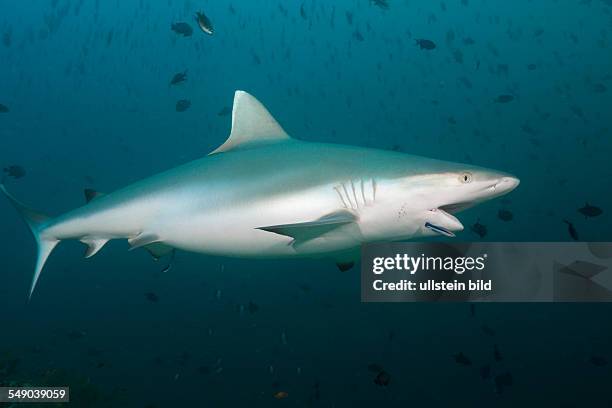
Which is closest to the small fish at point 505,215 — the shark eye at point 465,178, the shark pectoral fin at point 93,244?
the shark eye at point 465,178

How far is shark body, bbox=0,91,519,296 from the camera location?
2812 millimetres

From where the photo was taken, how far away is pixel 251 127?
404 cm

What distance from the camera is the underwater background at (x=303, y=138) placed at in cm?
2130

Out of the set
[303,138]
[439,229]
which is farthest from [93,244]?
[303,138]

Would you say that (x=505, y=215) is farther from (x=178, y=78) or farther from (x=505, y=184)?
(x=178, y=78)

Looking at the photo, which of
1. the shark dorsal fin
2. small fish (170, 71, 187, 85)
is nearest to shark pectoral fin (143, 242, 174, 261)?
the shark dorsal fin

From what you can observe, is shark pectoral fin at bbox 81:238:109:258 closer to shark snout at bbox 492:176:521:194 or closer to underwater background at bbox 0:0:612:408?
underwater background at bbox 0:0:612:408

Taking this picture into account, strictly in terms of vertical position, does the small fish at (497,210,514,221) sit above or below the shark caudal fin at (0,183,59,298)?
above

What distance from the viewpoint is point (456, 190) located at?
273cm

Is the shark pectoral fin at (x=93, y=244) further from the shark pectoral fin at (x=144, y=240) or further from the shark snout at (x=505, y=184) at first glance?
the shark snout at (x=505, y=184)

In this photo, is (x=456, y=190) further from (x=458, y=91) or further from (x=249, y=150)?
(x=458, y=91)

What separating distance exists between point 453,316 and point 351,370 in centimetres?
1602

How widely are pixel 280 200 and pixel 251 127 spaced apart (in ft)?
3.98

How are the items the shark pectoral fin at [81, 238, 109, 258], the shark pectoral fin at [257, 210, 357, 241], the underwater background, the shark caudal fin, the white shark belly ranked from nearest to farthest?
1. the shark pectoral fin at [257, 210, 357, 241]
2. the white shark belly
3. the shark pectoral fin at [81, 238, 109, 258]
4. the shark caudal fin
5. the underwater background
